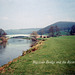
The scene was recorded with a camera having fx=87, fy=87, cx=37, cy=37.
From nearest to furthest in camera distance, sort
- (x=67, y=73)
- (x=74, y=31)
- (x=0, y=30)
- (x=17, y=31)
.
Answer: (x=67, y=73), (x=74, y=31), (x=0, y=30), (x=17, y=31)

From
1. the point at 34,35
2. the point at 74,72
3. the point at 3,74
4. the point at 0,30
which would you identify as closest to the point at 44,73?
the point at 74,72

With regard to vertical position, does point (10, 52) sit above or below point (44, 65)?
below

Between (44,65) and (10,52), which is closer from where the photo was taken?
(44,65)

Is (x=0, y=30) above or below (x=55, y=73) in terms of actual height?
above

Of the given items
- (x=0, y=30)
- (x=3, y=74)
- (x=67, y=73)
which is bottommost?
(x=3, y=74)

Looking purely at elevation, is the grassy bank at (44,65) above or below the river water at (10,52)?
above

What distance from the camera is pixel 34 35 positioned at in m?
92.2

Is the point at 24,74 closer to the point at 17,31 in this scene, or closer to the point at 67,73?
the point at 67,73

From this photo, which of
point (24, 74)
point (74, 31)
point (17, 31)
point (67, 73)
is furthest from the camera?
point (17, 31)

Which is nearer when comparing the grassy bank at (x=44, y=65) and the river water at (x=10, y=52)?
the grassy bank at (x=44, y=65)

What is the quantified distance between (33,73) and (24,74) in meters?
0.68

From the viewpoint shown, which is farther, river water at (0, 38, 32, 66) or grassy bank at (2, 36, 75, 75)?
river water at (0, 38, 32, 66)

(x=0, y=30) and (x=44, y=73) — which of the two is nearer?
(x=44, y=73)

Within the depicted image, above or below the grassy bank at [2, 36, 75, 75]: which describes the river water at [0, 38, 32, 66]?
below
